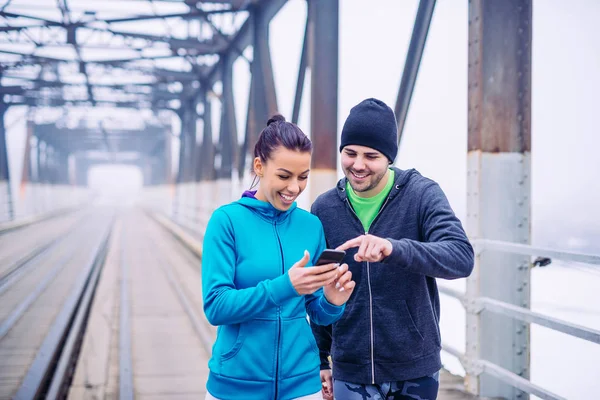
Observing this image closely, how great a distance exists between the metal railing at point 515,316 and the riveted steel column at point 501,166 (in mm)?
64

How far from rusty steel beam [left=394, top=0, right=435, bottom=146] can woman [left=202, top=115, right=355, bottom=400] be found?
3.05 m

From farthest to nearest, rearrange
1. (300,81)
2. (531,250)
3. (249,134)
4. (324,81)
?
(249,134), (300,81), (324,81), (531,250)

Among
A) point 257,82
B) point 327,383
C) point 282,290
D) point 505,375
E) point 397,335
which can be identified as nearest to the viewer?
point 282,290

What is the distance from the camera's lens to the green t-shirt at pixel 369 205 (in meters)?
2.24

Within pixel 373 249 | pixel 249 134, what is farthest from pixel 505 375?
pixel 249 134

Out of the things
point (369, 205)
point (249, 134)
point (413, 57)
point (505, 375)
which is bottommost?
point (505, 375)

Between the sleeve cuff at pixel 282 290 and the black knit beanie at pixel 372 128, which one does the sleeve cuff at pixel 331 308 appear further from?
the black knit beanie at pixel 372 128

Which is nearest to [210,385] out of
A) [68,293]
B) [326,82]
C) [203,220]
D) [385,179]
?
[385,179]

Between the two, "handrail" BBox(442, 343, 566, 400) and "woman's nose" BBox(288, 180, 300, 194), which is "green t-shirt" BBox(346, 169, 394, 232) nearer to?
"woman's nose" BBox(288, 180, 300, 194)

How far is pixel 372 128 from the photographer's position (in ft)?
7.08

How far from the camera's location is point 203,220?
655 inches

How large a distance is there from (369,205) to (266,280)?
0.60m

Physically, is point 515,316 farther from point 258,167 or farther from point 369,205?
point 258,167

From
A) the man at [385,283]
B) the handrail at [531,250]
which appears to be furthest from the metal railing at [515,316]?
the man at [385,283]
